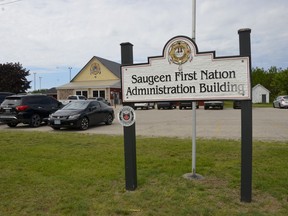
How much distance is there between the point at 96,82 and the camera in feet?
185

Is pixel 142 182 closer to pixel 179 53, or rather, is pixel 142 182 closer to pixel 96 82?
pixel 179 53

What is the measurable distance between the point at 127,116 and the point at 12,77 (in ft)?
167

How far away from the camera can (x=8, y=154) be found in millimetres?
7742

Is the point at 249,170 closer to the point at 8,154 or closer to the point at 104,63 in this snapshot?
the point at 8,154

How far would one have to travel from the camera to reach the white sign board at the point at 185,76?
457 centimetres

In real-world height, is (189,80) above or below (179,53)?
below

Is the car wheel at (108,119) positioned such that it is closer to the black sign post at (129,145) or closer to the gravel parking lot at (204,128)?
the gravel parking lot at (204,128)

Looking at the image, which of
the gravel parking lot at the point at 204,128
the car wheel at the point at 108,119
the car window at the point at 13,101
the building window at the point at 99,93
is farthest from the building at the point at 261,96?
the car window at the point at 13,101

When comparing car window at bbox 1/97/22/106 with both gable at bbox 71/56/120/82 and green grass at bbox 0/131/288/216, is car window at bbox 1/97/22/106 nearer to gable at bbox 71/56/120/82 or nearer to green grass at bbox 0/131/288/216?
green grass at bbox 0/131/288/216

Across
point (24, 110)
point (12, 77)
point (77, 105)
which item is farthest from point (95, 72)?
point (77, 105)

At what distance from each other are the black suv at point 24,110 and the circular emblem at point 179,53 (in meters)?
12.4

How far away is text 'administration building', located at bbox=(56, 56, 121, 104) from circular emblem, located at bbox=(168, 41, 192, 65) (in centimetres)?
4596

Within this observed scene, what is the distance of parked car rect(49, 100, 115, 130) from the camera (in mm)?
14148

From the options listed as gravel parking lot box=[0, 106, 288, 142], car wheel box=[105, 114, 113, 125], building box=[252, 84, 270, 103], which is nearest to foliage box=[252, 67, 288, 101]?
building box=[252, 84, 270, 103]
